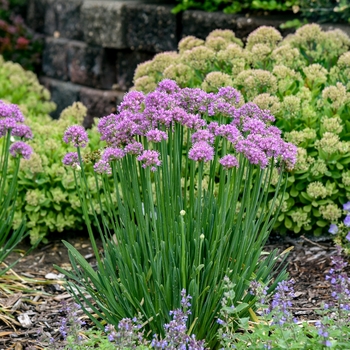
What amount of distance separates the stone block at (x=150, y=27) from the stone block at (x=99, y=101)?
0.53 meters

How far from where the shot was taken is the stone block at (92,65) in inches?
278

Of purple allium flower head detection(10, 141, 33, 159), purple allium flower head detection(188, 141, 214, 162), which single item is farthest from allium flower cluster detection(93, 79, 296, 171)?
purple allium flower head detection(10, 141, 33, 159)

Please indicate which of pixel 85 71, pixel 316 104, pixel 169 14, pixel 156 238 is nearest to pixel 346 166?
pixel 316 104

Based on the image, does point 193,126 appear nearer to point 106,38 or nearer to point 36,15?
point 106,38

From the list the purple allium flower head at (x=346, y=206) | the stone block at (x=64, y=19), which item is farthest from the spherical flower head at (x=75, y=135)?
the stone block at (x=64, y=19)

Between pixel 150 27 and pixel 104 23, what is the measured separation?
54 cm

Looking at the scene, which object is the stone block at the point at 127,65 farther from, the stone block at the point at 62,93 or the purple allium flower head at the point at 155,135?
the purple allium flower head at the point at 155,135

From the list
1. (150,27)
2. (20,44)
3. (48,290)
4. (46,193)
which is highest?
(150,27)

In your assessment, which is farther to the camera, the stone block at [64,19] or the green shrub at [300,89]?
the stone block at [64,19]

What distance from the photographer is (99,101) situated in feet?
23.0

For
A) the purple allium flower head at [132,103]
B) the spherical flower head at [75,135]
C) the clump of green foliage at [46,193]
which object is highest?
the purple allium flower head at [132,103]

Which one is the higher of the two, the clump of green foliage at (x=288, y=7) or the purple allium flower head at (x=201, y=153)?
the clump of green foliage at (x=288, y=7)

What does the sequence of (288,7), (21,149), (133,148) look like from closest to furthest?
(133,148) → (21,149) → (288,7)

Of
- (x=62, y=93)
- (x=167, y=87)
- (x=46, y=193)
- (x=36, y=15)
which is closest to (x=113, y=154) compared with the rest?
(x=167, y=87)
